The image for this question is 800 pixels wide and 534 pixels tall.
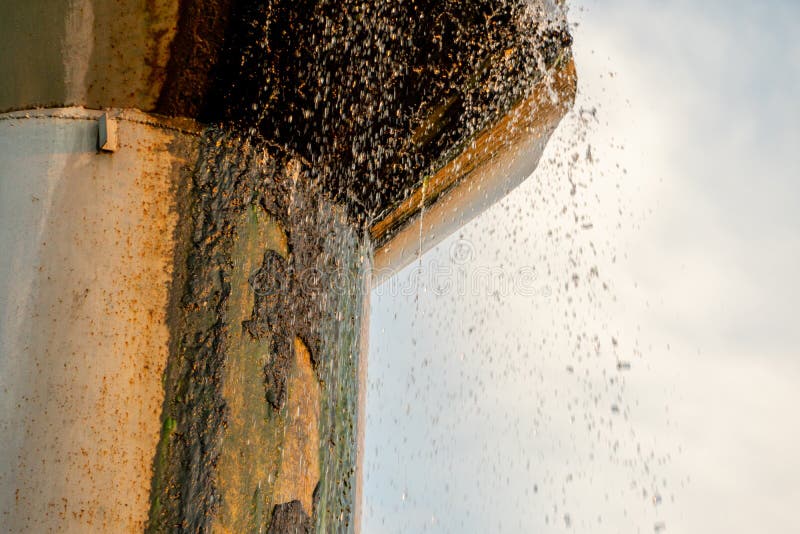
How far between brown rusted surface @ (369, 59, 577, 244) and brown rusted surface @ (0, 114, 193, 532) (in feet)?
3.29

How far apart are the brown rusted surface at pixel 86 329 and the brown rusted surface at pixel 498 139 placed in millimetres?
1003

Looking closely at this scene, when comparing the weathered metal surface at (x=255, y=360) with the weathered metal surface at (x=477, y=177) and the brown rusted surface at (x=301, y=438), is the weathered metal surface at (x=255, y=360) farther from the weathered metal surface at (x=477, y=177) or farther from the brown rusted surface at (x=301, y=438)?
the weathered metal surface at (x=477, y=177)

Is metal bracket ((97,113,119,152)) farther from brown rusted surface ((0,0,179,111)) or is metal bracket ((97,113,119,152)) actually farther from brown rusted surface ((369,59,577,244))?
brown rusted surface ((369,59,577,244))

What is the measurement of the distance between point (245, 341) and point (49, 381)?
1.56 ft

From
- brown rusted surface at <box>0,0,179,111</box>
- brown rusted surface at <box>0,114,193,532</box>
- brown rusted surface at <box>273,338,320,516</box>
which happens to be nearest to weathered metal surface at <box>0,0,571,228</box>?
brown rusted surface at <box>0,0,179,111</box>

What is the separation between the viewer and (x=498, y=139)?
119 inches

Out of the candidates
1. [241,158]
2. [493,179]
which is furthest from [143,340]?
[493,179]

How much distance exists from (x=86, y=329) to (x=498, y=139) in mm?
1659

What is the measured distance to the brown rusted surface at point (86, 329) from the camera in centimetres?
189

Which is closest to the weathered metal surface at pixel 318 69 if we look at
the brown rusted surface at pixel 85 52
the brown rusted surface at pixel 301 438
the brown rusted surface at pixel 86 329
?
the brown rusted surface at pixel 85 52

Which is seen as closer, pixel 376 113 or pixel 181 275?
pixel 181 275

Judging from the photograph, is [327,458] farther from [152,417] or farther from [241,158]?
[241,158]

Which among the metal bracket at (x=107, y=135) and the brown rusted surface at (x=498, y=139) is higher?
the brown rusted surface at (x=498, y=139)

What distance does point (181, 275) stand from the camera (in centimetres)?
210
